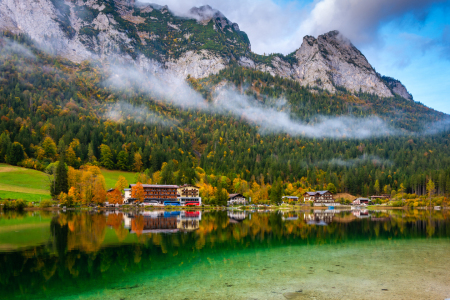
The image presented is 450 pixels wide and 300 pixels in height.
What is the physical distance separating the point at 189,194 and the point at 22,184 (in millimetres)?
60842

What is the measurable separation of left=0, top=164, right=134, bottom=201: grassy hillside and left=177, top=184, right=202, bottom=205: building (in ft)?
96.9

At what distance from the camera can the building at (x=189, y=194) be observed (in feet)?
406

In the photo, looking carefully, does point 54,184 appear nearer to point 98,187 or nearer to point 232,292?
point 98,187

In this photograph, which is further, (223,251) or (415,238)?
(415,238)

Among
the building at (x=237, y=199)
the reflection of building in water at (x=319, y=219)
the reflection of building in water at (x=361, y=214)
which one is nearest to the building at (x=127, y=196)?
the building at (x=237, y=199)

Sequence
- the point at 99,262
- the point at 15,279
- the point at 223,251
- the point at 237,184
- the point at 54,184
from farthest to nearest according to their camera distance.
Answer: the point at 237,184 → the point at 54,184 → the point at 223,251 → the point at 99,262 → the point at 15,279

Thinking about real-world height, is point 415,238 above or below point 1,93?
below

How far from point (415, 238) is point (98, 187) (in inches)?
3562

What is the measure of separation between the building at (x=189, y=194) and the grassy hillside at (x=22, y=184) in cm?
2954

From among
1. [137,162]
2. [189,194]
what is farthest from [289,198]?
[137,162]

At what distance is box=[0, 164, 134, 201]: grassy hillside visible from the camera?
285 feet

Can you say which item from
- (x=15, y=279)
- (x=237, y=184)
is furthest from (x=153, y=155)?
(x=15, y=279)

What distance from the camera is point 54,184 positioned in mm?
92062

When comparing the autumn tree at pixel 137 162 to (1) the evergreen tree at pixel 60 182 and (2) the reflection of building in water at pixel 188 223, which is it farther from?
(2) the reflection of building in water at pixel 188 223
